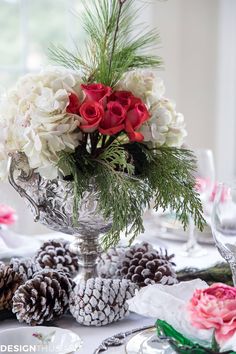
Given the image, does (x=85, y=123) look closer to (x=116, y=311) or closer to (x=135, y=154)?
(x=135, y=154)

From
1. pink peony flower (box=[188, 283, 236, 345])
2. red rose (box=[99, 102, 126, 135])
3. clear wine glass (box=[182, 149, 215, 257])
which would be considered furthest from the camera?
clear wine glass (box=[182, 149, 215, 257])

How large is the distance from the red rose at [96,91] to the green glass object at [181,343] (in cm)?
35

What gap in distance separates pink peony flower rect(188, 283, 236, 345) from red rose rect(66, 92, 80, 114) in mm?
346

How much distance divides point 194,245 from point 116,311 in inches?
18.8

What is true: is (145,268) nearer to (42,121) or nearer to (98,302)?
(98,302)

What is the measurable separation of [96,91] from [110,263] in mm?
313

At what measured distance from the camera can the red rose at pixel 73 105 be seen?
0.84 metres

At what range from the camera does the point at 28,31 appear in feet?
8.64

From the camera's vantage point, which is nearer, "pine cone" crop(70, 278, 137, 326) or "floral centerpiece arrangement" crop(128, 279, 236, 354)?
"floral centerpiece arrangement" crop(128, 279, 236, 354)

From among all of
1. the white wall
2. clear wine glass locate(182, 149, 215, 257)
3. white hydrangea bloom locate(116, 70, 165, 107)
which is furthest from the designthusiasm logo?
the white wall

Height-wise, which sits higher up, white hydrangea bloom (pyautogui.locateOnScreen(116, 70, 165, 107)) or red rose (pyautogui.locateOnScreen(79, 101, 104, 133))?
white hydrangea bloom (pyautogui.locateOnScreen(116, 70, 165, 107))

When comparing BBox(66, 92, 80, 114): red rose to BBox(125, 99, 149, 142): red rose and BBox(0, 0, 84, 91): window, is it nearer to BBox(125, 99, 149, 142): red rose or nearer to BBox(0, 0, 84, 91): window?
BBox(125, 99, 149, 142): red rose

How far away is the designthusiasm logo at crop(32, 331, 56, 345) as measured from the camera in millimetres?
697

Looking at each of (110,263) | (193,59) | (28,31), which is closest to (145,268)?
(110,263)
